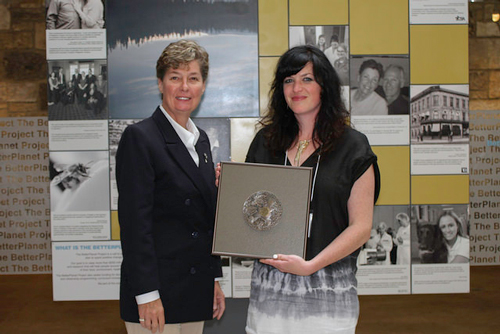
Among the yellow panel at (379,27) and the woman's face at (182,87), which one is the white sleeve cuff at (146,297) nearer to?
the woman's face at (182,87)

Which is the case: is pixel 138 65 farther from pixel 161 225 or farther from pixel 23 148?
pixel 23 148

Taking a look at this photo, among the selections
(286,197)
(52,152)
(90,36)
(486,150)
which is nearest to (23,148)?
(52,152)

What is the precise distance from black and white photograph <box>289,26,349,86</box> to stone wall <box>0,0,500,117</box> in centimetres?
313

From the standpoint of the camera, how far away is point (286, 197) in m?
1.86

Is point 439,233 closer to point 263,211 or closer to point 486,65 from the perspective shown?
point 263,211

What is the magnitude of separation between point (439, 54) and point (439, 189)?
122 cm

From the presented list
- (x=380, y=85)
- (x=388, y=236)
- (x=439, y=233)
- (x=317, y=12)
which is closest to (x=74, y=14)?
(x=317, y=12)

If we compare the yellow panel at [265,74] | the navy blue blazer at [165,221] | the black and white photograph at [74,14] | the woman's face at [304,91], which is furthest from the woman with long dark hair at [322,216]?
the black and white photograph at [74,14]

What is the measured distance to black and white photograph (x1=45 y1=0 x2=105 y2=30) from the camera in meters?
4.01

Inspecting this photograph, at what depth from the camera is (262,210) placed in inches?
73.6

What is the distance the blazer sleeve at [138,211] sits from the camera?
75.0 inches

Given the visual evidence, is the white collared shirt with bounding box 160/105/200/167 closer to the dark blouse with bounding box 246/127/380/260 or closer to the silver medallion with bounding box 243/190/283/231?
the silver medallion with bounding box 243/190/283/231

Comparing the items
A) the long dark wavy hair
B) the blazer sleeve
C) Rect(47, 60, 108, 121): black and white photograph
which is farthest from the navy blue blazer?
Rect(47, 60, 108, 121): black and white photograph

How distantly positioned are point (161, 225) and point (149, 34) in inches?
99.5
